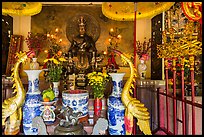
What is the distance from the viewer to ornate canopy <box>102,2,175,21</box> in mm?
2300

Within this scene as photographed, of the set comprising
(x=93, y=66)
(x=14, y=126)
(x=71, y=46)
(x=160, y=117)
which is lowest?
(x=160, y=117)

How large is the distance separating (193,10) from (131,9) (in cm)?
167

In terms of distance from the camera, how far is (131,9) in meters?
2.67

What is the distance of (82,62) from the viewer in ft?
16.2

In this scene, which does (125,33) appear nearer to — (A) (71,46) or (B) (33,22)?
(A) (71,46)

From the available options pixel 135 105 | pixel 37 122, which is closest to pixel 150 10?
pixel 135 105

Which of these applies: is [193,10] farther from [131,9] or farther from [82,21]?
[82,21]

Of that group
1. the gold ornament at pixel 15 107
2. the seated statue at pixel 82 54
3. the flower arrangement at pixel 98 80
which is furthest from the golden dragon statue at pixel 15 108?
the seated statue at pixel 82 54

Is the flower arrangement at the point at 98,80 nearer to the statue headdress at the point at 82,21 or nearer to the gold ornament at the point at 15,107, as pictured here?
the gold ornament at the point at 15,107

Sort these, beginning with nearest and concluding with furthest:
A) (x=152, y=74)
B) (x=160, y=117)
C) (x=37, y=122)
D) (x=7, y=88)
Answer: (x=37, y=122)
(x=160, y=117)
(x=7, y=88)
(x=152, y=74)

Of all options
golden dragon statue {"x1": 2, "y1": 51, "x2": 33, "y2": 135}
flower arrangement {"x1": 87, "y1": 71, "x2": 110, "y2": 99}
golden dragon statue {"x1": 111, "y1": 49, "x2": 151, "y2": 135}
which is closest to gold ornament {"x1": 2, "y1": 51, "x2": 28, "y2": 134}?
golden dragon statue {"x1": 2, "y1": 51, "x2": 33, "y2": 135}

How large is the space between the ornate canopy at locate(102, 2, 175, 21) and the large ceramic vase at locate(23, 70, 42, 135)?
152 centimetres

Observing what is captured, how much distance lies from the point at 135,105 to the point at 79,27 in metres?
4.05

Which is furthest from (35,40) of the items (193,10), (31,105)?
(193,10)
